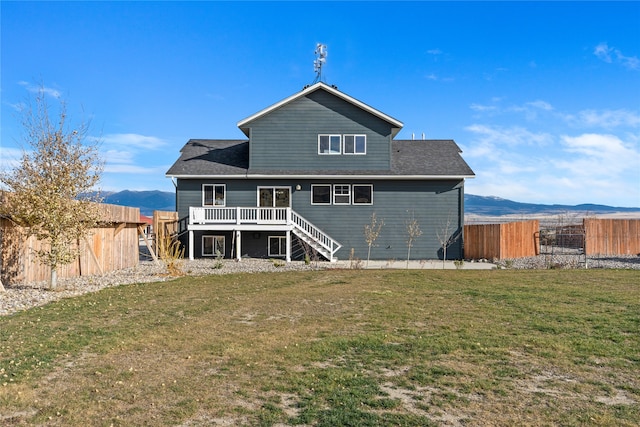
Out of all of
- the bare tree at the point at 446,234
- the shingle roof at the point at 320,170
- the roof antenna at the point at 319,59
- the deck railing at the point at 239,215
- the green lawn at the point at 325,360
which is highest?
the roof antenna at the point at 319,59

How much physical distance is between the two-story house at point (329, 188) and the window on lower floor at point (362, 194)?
5 centimetres

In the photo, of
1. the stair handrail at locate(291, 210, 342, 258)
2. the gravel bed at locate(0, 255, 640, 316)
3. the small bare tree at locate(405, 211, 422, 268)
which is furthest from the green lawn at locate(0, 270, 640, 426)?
the small bare tree at locate(405, 211, 422, 268)

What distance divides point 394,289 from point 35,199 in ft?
32.6

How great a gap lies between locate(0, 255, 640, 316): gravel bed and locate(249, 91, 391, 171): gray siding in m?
5.34

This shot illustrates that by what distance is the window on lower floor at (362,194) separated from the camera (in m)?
23.5

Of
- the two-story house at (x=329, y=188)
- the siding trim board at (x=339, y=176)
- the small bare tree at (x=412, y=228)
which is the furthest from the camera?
the two-story house at (x=329, y=188)

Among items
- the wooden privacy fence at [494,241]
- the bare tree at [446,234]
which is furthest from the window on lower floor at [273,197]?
the wooden privacy fence at [494,241]

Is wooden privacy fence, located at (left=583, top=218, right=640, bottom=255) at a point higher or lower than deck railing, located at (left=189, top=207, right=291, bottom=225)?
lower

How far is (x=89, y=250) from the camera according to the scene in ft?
53.1

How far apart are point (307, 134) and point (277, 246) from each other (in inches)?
231

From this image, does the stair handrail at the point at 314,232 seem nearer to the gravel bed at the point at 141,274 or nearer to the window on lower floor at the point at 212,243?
the gravel bed at the point at 141,274

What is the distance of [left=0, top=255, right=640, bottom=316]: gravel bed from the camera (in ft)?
36.9

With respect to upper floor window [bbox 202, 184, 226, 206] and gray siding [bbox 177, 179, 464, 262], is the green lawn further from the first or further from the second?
upper floor window [bbox 202, 184, 226, 206]

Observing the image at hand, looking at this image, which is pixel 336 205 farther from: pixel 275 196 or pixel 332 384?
pixel 332 384
